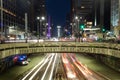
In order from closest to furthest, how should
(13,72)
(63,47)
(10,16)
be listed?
(63,47)
(13,72)
(10,16)

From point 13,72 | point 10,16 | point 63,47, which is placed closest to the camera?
point 63,47

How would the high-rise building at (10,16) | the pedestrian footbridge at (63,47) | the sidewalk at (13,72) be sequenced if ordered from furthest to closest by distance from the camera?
the high-rise building at (10,16) → the sidewalk at (13,72) → the pedestrian footbridge at (63,47)

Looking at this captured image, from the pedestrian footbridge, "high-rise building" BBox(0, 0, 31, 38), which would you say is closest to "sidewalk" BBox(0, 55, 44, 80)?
the pedestrian footbridge

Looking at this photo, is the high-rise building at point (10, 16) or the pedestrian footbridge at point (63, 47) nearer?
the pedestrian footbridge at point (63, 47)

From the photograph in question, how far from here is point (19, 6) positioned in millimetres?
164375

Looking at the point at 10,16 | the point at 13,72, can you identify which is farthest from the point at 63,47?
the point at 10,16

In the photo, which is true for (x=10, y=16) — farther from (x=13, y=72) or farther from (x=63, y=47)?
(x=63, y=47)

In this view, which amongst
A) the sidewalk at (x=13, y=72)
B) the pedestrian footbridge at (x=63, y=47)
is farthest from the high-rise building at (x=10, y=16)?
the pedestrian footbridge at (x=63, y=47)

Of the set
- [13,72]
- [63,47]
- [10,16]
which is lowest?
[13,72]

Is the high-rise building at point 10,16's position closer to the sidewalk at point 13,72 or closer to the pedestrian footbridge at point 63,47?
the sidewalk at point 13,72

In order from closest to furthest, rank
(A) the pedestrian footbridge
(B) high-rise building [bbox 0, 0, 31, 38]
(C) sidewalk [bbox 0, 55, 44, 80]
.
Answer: (A) the pedestrian footbridge, (C) sidewalk [bbox 0, 55, 44, 80], (B) high-rise building [bbox 0, 0, 31, 38]

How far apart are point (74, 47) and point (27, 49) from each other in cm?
1187

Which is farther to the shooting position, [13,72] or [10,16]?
[10,16]

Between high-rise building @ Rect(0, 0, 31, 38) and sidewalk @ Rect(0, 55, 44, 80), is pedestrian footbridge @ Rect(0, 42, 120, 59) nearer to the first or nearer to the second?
sidewalk @ Rect(0, 55, 44, 80)
